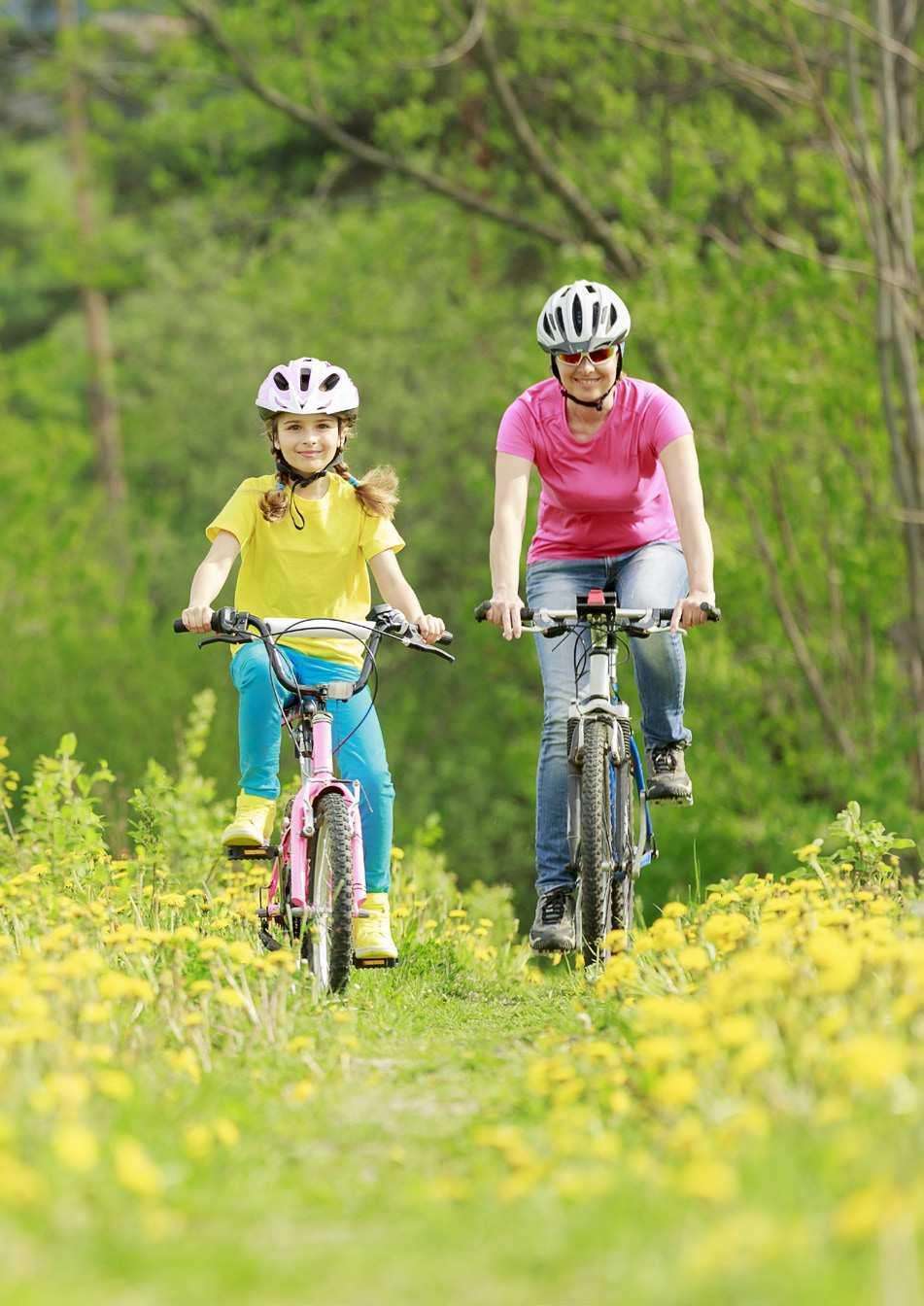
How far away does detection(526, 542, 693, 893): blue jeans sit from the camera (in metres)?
6.29

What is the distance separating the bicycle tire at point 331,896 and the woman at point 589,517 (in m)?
0.76

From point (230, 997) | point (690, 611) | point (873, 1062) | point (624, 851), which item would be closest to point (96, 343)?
point (624, 851)

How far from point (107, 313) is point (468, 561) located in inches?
490

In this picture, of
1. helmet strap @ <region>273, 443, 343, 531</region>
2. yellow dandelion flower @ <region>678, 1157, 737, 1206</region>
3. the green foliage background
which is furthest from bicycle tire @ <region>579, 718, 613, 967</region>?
the green foliage background

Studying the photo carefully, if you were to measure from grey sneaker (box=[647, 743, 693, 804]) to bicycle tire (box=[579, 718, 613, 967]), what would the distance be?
0.30m

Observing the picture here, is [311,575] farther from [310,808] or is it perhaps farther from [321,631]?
[310,808]

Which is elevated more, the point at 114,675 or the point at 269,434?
the point at 114,675

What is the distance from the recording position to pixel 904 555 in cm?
1555

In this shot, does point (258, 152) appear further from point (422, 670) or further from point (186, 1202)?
point (186, 1202)

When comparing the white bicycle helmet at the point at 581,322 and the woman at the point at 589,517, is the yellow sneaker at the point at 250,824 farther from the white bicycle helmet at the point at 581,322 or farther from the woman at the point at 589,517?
the white bicycle helmet at the point at 581,322

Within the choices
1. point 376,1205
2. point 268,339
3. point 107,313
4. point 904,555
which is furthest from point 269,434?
point 107,313

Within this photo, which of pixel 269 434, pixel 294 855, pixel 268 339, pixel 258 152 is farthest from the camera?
pixel 268 339

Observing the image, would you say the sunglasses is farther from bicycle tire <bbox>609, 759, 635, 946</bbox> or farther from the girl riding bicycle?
bicycle tire <bbox>609, 759, 635, 946</bbox>

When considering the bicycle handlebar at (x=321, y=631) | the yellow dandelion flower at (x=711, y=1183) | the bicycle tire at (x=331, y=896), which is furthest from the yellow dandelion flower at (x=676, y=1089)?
the bicycle handlebar at (x=321, y=631)
